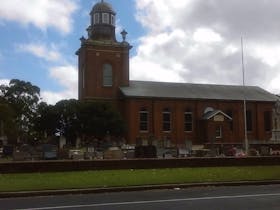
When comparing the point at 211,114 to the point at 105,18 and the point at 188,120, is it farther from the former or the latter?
the point at 105,18

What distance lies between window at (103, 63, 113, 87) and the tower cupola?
4006 millimetres

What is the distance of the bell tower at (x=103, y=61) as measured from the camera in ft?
241

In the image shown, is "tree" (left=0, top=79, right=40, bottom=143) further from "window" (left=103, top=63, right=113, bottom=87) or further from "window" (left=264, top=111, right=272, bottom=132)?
"window" (left=264, top=111, right=272, bottom=132)

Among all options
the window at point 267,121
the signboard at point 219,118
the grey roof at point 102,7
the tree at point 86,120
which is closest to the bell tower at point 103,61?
the grey roof at point 102,7

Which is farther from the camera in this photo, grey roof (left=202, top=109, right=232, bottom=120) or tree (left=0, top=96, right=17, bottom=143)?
grey roof (left=202, top=109, right=232, bottom=120)

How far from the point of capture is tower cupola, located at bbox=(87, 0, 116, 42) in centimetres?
7538

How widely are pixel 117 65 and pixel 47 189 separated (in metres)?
58.6

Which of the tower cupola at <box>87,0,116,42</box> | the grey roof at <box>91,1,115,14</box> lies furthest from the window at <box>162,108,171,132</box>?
the grey roof at <box>91,1,115,14</box>

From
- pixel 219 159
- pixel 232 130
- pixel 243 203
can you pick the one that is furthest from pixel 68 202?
pixel 232 130

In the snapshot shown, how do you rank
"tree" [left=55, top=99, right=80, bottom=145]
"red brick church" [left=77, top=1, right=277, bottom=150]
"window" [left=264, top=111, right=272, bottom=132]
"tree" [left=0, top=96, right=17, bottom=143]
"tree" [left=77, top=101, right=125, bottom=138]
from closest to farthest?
"tree" [left=0, top=96, right=17, bottom=143], "tree" [left=77, top=101, right=125, bottom=138], "tree" [left=55, top=99, right=80, bottom=145], "red brick church" [left=77, top=1, right=277, bottom=150], "window" [left=264, top=111, right=272, bottom=132]

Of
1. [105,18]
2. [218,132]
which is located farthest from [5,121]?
[218,132]

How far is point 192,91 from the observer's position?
Answer: 8062cm

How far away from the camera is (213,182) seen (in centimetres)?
1820

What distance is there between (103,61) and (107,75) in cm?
207
